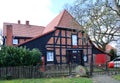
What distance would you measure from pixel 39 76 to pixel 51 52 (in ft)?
40.0

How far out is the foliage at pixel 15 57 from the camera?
23.3 meters

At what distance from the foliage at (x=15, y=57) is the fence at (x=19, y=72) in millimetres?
1151

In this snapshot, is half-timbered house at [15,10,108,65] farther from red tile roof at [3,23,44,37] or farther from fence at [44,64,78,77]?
fence at [44,64,78,77]

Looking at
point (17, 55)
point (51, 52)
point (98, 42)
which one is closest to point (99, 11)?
point (17, 55)

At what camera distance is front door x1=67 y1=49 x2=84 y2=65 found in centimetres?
3703

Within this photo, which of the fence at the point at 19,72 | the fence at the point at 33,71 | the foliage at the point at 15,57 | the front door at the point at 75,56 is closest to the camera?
the fence at the point at 19,72

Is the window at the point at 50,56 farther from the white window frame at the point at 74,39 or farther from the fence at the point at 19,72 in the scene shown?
the fence at the point at 19,72

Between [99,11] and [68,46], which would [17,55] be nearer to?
[99,11]

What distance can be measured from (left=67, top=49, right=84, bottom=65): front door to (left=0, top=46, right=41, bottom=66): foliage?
39.6 ft

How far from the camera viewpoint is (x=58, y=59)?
3556cm

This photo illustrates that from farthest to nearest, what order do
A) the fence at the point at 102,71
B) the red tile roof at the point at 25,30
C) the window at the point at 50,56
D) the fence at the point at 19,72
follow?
1. the red tile roof at the point at 25,30
2. the window at the point at 50,56
3. the fence at the point at 102,71
4. the fence at the point at 19,72

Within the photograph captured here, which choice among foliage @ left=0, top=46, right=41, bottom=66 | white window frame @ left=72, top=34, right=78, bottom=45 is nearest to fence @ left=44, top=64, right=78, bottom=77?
foliage @ left=0, top=46, right=41, bottom=66

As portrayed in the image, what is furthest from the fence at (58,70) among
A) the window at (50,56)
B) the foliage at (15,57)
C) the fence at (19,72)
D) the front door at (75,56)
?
the front door at (75,56)

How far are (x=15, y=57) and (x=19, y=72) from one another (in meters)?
1.88
